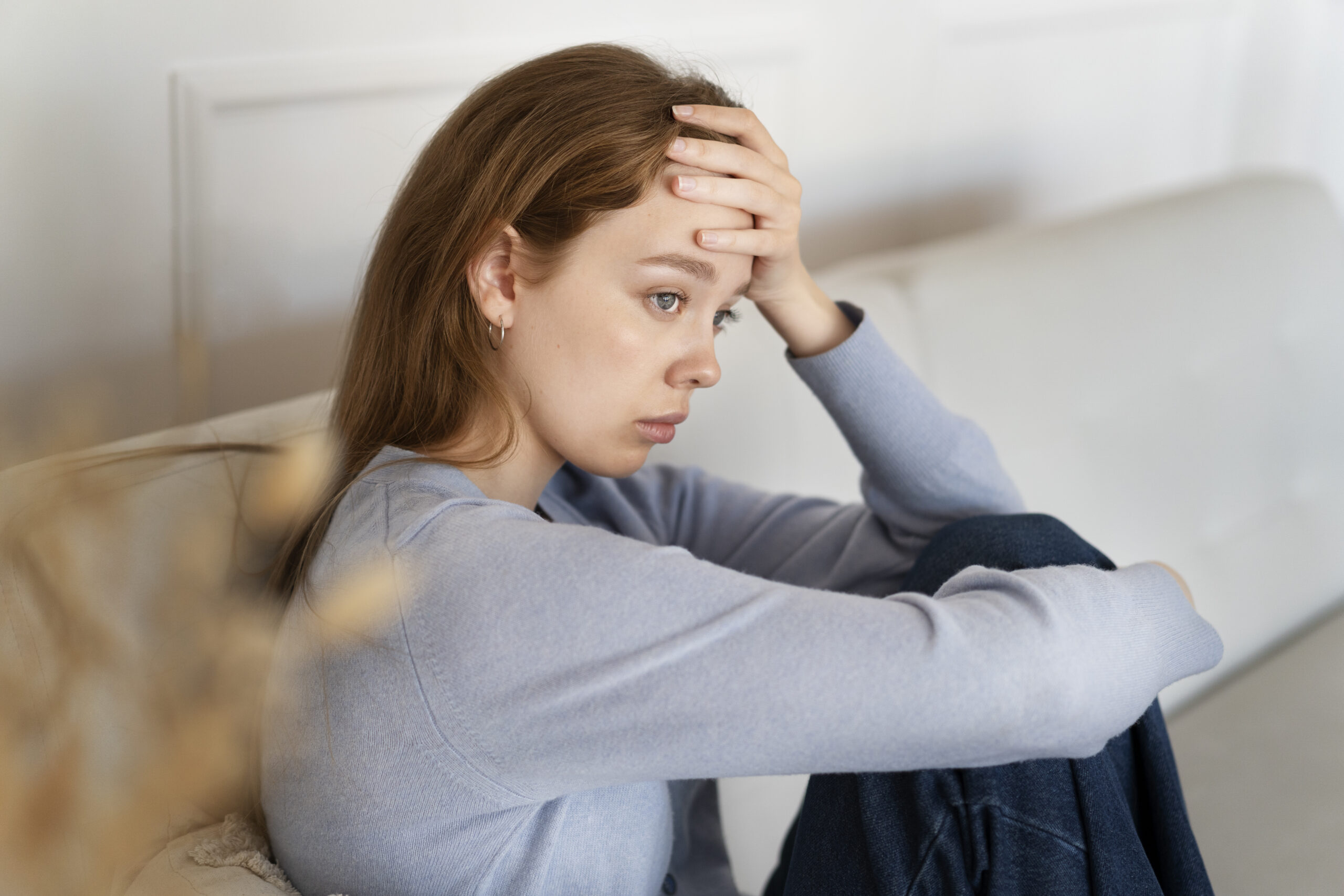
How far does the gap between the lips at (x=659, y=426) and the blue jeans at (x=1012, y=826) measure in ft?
0.87

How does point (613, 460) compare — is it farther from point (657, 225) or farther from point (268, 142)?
point (268, 142)

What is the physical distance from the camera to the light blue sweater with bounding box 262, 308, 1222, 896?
2.06ft

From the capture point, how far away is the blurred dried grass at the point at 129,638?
0.34 metres

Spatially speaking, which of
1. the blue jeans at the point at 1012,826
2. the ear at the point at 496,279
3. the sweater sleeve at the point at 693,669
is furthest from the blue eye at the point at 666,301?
the blue jeans at the point at 1012,826

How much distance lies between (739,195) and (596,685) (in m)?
0.41

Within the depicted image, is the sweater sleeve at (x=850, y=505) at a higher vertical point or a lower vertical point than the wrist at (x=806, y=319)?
lower

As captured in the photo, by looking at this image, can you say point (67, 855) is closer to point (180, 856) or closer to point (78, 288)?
point (180, 856)

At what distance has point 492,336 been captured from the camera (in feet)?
2.85

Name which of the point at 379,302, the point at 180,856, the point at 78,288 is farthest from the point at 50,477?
the point at 78,288

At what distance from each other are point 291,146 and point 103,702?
962 millimetres

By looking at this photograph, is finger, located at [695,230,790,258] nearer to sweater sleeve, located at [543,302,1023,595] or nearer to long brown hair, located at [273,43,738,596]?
long brown hair, located at [273,43,738,596]

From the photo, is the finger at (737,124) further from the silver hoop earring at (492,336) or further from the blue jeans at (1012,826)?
the blue jeans at (1012,826)

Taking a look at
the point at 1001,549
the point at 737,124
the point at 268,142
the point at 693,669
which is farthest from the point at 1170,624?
the point at 268,142

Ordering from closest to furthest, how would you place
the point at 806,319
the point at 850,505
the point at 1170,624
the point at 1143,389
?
1. the point at 1170,624
2. the point at 806,319
3. the point at 850,505
4. the point at 1143,389
